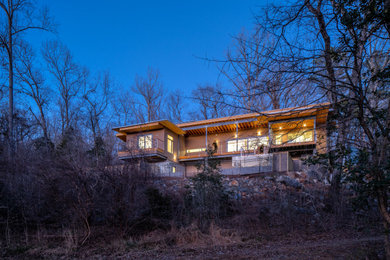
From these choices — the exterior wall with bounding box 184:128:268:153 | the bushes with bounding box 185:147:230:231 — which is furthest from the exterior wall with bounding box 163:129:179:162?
the bushes with bounding box 185:147:230:231

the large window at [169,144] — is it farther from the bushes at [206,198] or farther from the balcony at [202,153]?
the bushes at [206,198]

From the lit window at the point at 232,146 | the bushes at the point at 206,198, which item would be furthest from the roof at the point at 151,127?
the bushes at the point at 206,198

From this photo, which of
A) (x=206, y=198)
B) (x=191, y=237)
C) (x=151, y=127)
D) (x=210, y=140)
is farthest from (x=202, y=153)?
(x=191, y=237)

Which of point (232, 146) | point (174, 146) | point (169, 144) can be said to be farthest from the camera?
point (174, 146)

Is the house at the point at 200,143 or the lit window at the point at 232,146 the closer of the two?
the house at the point at 200,143

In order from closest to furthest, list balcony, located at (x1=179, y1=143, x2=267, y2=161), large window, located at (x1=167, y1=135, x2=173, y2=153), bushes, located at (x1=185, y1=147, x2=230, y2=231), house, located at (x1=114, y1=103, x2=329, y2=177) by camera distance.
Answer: bushes, located at (x1=185, y1=147, x2=230, y2=231)
house, located at (x1=114, y1=103, x2=329, y2=177)
balcony, located at (x1=179, y1=143, x2=267, y2=161)
large window, located at (x1=167, y1=135, x2=173, y2=153)

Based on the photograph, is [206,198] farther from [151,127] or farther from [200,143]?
[200,143]

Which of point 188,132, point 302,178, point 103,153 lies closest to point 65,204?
point 103,153

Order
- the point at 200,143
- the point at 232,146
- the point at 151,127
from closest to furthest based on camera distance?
the point at 151,127, the point at 232,146, the point at 200,143

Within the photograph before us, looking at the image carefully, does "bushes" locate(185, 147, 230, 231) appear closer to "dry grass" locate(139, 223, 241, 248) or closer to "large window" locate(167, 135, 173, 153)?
"dry grass" locate(139, 223, 241, 248)

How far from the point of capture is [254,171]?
15.1 metres

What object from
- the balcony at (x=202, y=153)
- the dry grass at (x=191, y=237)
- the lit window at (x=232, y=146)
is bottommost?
the dry grass at (x=191, y=237)

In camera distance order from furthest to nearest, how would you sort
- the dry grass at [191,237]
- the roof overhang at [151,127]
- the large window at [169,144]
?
1. the large window at [169,144]
2. the roof overhang at [151,127]
3. the dry grass at [191,237]

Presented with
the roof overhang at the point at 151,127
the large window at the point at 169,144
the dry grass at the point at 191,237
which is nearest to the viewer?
the dry grass at the point at 191,237
